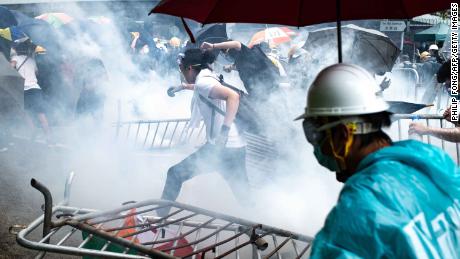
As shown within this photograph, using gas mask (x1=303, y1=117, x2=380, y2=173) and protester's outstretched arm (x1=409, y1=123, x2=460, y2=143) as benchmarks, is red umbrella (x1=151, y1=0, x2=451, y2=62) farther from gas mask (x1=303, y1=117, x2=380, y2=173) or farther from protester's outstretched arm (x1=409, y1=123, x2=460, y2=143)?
gas mask (x1=303, y1=117, x2=380, y2=173)

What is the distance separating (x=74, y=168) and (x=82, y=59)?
263cm

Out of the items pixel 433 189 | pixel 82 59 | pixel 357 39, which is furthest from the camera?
pixel 82 59

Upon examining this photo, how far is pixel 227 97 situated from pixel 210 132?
1.26ft

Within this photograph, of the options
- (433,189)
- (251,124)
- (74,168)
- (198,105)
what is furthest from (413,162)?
(74,168)

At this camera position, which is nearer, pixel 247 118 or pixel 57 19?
pixel 247 118

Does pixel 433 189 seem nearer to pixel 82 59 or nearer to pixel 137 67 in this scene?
pixel 82 59

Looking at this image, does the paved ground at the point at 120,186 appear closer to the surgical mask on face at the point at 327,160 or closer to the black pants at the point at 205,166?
the black pants at the point at 205,166

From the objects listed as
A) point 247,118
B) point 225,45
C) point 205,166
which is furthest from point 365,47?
point 205,166

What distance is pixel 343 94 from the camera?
163cm

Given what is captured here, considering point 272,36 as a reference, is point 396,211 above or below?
below

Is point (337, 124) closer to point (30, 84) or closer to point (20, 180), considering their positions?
point (20, 180)

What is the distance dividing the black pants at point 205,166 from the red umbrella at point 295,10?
2075 mm

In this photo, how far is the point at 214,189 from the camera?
6543 mm

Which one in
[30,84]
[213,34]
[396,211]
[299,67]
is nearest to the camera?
[396,211]
